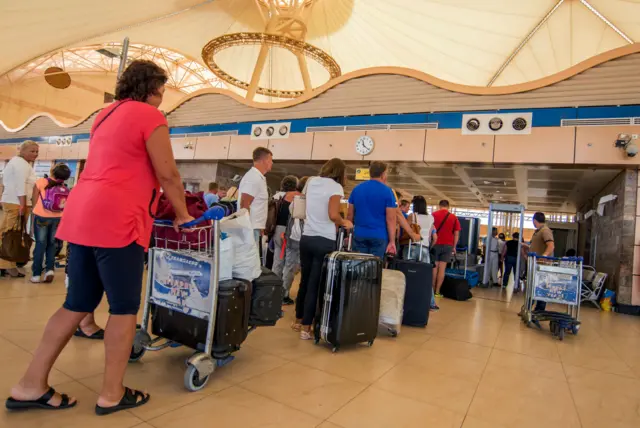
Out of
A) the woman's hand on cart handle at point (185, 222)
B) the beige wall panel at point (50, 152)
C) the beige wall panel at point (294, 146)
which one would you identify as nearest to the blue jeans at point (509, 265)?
the beige wall panel at point (294, 146)

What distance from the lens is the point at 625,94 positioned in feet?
24.8

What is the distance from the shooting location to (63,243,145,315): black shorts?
1723mm

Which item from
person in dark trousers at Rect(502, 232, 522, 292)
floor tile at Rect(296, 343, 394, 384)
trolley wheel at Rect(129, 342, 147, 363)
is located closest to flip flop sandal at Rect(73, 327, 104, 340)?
trolley wheel at Rect(129, 342, 147, 363)

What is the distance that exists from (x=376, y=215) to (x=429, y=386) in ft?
5.60

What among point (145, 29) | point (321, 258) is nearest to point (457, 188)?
point (321, 258)

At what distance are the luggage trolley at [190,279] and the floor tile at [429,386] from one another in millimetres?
1112

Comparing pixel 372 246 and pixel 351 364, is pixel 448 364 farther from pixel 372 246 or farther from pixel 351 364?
pixel 372 246

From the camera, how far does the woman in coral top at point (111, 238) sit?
1703mm

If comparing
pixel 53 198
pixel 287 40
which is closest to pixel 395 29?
pixel 287 40

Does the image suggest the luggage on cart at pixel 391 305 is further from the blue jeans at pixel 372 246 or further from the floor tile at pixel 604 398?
the floor tile at pixel 604 398

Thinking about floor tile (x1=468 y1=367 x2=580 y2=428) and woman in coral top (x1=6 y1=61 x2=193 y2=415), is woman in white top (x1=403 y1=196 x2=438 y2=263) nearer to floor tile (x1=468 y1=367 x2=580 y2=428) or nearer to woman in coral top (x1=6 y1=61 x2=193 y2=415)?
floor tile (x1=468 y1=367 x2=580 y2=428)

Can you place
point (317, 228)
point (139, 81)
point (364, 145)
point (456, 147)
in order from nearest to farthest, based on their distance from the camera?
point (139, 81) < point (317, 228) < point (456, 147) < point (364, 145)

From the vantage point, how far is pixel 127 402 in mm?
1801

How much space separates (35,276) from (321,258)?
3.78 metres
